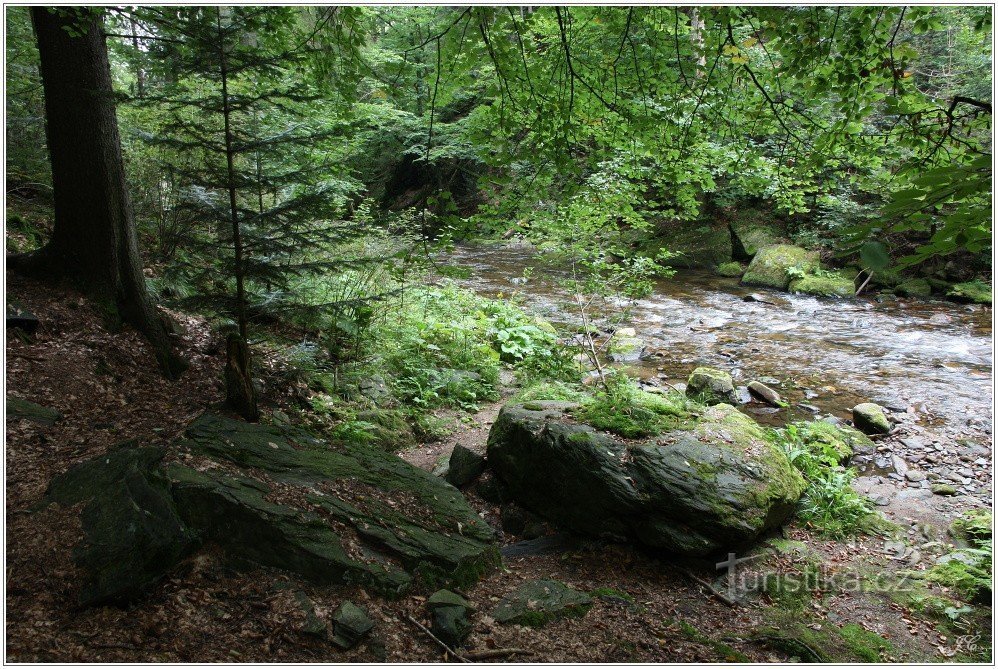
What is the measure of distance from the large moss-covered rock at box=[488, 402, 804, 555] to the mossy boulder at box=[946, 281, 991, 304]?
1135 centimetres

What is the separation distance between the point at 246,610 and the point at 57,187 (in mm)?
5023

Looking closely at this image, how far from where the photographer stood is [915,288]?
1394 centimetres

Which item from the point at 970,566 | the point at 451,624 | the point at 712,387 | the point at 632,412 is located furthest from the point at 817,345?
the point at 451,624

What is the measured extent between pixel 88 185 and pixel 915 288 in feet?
55.9

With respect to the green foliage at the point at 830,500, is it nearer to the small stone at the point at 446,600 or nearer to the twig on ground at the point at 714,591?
the twig on ground at the point at 714,591

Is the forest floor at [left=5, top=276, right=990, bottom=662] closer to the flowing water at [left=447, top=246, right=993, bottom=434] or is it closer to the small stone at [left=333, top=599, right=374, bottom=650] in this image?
the small stone at [left=333, top=599, right=374, bottom=650]

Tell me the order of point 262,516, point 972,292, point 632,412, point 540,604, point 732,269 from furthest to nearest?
point 732,269 → point 972,292 → point 632,412 → point 540,604 → point 262,516

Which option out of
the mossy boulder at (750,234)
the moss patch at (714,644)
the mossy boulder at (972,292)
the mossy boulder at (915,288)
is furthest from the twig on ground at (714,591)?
the mossy boulder at (750,234)

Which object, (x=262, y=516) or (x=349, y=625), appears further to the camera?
(x=262, y=516)

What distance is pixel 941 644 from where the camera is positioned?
3.86 metres

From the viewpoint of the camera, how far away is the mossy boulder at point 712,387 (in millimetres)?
8492

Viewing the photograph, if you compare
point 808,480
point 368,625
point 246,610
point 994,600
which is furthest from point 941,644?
point 246,610

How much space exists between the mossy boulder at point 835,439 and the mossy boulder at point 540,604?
4257 mm

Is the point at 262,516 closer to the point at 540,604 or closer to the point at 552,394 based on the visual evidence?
the point at 540,604
